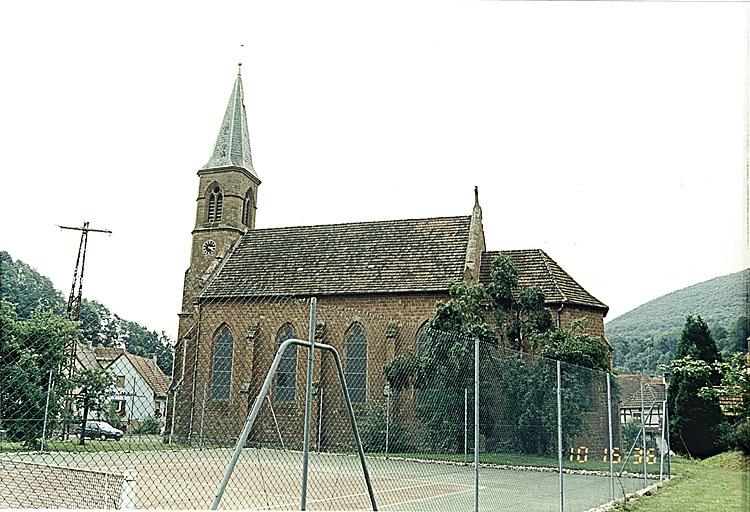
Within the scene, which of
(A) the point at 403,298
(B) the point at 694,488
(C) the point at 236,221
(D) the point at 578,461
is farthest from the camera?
(C) the point at 236,221

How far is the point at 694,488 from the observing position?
1171cm

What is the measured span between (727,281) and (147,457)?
11.2ft

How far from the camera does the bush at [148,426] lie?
12.2ft

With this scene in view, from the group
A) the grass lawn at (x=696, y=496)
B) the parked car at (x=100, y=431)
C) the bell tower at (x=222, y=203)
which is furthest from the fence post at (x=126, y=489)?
the bell tower at (x=222, y=203)

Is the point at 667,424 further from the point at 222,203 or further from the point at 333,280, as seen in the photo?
the point at 222,203

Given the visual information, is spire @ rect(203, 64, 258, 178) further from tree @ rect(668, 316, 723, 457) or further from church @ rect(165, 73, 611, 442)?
tree @ rect(668, 316, 723, 457)

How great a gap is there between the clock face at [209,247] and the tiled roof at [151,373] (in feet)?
77.2

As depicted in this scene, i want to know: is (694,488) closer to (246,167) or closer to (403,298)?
(403,298)

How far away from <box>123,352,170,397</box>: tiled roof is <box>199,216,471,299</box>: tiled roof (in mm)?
16722

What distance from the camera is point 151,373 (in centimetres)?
444

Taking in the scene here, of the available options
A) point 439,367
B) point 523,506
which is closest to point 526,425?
point 523,506

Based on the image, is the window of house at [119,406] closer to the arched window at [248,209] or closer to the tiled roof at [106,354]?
the tiled roof at [106,354]

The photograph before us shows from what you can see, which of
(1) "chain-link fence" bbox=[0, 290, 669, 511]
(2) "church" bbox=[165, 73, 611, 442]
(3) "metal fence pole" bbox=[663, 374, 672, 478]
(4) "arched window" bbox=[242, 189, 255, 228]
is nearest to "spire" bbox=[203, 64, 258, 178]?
(4) "arched window" bbox=[242, 189, 255, 228]

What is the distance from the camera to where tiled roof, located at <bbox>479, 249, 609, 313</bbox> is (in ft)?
70.0
